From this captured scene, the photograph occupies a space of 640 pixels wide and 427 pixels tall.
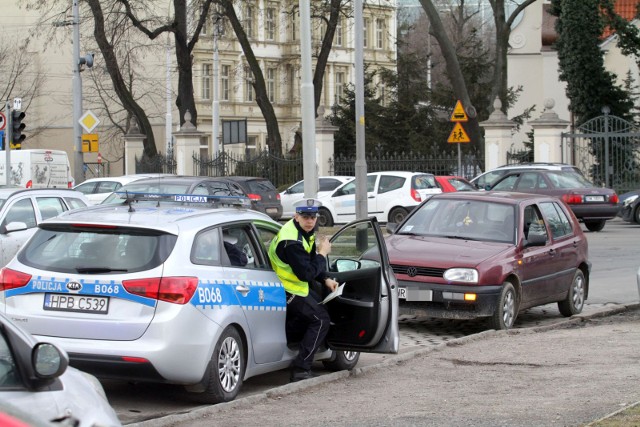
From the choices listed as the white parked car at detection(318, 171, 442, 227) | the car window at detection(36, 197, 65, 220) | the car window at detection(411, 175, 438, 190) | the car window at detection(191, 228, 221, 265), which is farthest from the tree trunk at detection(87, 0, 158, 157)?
the car window at detection(191, 228, 221, 265)

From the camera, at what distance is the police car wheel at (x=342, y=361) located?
1038 cm

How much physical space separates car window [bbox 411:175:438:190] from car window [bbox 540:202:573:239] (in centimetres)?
1632

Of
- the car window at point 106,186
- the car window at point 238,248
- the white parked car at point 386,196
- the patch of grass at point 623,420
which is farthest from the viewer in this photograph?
the car window at point 106,186

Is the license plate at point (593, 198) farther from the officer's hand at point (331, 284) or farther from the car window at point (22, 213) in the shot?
the officer's hand at point (331, 284)

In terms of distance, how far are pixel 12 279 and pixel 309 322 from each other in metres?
2.44

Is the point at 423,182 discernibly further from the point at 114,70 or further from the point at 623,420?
the point at 623,420

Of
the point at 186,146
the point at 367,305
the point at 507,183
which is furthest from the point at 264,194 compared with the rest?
the point at 367,305

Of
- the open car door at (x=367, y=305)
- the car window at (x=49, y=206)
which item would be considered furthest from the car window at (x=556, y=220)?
the car window at (x=49, y=206)

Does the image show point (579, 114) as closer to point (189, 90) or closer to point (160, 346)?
point (189, 90)

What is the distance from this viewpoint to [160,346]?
821 centimetres

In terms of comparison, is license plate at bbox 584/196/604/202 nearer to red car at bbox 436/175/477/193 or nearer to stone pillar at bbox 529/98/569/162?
red car at bbox 436/175/477/193

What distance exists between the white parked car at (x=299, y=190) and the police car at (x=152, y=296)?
79.6ft

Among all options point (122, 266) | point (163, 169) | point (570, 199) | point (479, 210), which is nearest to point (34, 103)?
point (163, 169)

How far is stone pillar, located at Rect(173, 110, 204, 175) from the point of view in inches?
1673
